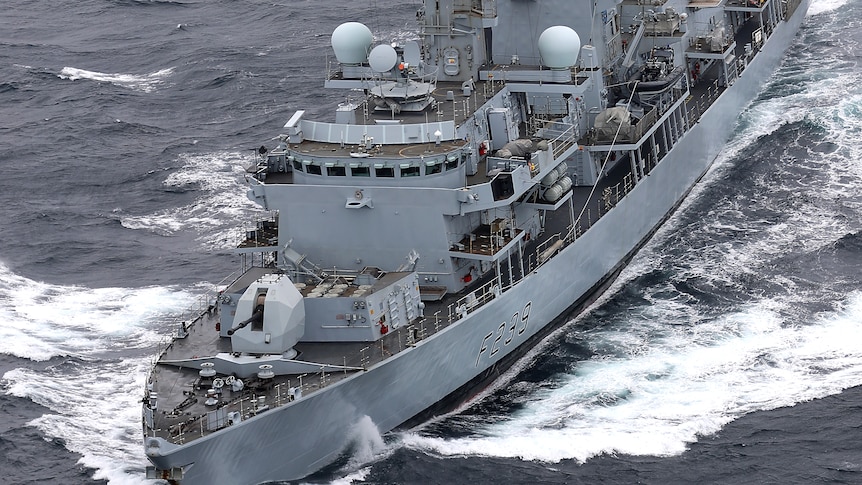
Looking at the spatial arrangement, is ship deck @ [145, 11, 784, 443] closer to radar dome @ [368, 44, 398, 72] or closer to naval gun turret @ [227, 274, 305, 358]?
naval gun turret @ [227, 274, 305, 358]

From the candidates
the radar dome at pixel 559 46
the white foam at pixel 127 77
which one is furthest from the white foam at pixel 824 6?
the white foam at pixel 127 77

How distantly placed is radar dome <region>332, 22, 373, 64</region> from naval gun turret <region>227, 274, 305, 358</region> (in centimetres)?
1022

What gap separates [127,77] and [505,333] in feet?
89.4

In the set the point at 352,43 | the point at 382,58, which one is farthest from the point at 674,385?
the point at 352,43

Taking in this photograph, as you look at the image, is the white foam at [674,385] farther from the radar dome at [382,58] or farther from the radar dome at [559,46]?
the radar dome at [382,58]

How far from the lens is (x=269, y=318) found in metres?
31.8

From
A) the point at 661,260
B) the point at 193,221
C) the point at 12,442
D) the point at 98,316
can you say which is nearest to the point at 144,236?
the point at 193,221

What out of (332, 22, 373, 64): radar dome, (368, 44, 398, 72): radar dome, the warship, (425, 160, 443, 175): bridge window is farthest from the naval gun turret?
(332, 22, 373, 64): radar dome

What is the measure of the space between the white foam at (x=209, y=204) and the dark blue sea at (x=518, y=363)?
100 millimetres

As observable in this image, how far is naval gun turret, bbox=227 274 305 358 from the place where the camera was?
31.8m

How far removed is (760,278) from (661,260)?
3.38 meters

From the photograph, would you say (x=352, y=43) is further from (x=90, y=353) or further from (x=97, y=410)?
(x=97, y=410)

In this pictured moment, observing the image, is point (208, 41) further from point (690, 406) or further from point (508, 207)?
point (690, 406)

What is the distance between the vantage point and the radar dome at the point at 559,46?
1578 inches
